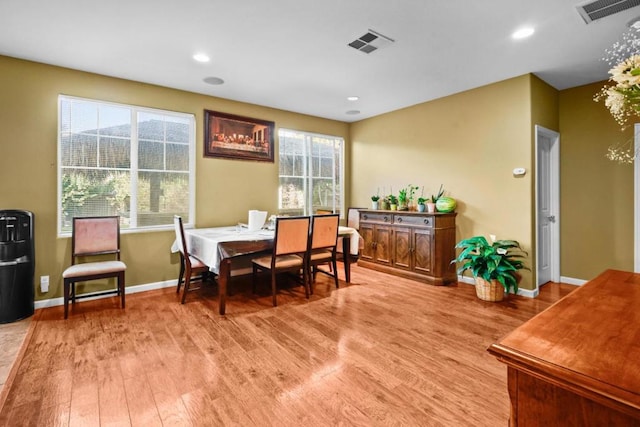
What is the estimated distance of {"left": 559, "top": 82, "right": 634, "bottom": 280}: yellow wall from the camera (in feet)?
12.8

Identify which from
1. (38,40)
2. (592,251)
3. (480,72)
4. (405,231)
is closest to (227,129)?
(38,40)

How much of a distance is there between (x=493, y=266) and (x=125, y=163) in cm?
458

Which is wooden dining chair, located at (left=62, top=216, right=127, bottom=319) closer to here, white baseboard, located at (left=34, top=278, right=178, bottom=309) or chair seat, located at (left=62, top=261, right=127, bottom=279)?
chair seat, located at (left=62, top=261, right=127, bottom=279)

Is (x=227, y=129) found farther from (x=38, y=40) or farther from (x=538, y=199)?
(x=538, y=199)

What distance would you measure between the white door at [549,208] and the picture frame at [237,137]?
12.9 ft

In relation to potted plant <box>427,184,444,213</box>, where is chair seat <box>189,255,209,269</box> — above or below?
below

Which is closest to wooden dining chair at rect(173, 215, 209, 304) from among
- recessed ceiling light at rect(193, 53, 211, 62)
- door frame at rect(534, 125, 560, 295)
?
recessed ceiling light at rect(193, 53, 211, 62)

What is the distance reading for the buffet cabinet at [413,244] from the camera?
4312mm

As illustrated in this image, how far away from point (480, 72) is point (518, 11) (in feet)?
4.19

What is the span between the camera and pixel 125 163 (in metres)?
3.97

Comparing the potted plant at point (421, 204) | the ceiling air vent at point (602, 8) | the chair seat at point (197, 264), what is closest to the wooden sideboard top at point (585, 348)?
the ceiling air vent at point (602, 8)

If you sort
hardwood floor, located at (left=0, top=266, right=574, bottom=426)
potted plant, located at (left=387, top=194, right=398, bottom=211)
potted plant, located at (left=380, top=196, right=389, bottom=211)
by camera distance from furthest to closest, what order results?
potted plant, located at (left=380, top=196, right=389, bottom=211), potted plant, located at (left=387, top=194, right=398, bottom=211), hardwood floor, located at (left=0, top=266, right=574, bottom=426)

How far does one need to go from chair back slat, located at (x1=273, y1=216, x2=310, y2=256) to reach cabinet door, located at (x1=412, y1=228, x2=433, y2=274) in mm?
1696

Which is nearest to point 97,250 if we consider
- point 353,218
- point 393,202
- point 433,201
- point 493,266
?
point 353,218
